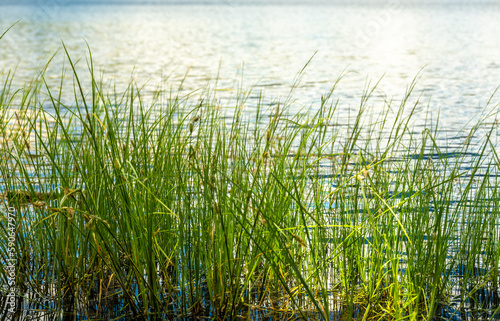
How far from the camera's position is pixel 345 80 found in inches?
703

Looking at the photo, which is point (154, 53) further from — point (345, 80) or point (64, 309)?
point (64, 309)

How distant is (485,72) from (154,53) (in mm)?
16363

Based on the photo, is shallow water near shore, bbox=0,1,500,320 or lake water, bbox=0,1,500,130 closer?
shallow water near shore, bbox=0,1,500,320

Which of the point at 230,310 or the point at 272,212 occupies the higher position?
the point at 272,212

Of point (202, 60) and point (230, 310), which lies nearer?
point (230, 310)

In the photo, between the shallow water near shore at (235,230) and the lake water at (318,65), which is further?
the lake water at (318,65)

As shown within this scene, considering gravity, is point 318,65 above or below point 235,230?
below

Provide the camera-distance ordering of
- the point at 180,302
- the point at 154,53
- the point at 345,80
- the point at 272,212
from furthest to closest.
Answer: the point at 154,53 → the point at 345,80 → the point at 180,302 → the point at 272,212

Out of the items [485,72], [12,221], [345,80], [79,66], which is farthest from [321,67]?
[12,221]

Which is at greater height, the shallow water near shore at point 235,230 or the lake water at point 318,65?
the shallow water near shore at point 235,230

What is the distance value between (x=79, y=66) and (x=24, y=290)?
19.5 m

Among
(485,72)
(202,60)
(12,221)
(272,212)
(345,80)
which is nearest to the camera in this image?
(272,212)

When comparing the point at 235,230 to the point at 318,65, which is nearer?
the point at 235,230

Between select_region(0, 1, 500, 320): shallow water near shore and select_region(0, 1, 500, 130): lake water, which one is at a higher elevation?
select_region(0, 1, 500, 320): shallow water near shore
